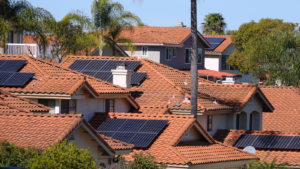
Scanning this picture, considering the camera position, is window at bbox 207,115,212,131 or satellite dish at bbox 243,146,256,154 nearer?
satellite dish at bbox 243,146,256,154

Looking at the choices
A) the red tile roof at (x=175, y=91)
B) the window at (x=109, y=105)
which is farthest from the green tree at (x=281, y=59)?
the window at (x=109, y=105)

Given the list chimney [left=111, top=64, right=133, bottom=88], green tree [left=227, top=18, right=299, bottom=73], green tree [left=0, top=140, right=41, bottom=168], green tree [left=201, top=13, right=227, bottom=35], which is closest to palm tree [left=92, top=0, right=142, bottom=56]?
chimney [left=111, top=64, right=133, bottom=88]

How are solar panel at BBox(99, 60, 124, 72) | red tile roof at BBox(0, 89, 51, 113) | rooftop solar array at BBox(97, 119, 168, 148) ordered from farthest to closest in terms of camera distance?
solar panel at BBox(99, 60, 124, 72) → rooftop solar array at BBox(97, 119, 168, 148) → red tile roof at BBox(0, 89, 51, 113)

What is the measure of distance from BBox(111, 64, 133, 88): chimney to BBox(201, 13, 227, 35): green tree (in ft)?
210

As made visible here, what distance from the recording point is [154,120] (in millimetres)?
24641

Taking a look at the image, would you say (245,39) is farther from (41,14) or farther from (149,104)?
(149,104)

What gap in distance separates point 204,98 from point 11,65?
31.9 ft

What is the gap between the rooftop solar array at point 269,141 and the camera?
2726cm

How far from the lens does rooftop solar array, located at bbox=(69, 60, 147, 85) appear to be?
30922 millimetres

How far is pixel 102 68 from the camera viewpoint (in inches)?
1253

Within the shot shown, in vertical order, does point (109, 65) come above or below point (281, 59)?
below

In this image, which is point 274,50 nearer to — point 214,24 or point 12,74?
point 12,74

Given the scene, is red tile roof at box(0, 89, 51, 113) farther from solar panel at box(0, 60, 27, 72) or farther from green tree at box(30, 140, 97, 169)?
green tree at box(30, 140, 97, 169)

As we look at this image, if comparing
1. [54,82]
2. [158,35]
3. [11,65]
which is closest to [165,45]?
[158,35]
